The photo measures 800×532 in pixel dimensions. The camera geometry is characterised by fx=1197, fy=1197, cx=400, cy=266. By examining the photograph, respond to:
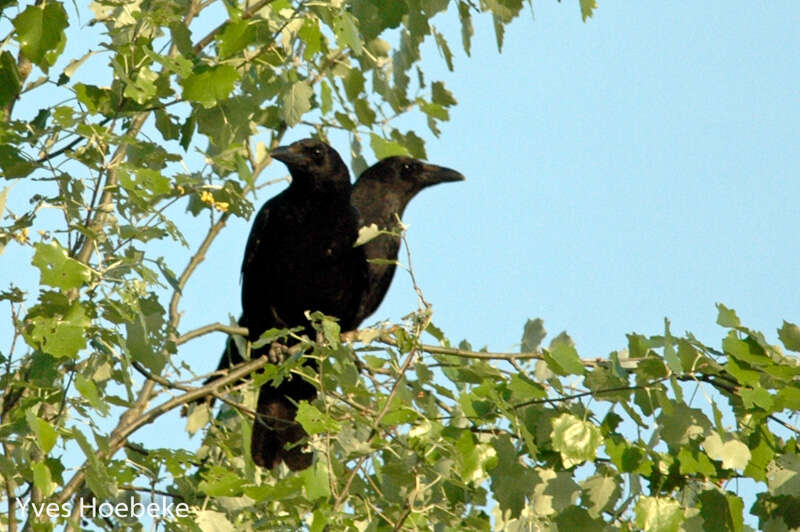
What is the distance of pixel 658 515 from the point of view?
313cm

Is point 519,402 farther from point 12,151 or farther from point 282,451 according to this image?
point 282,451

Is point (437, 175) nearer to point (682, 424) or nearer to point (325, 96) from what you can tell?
point (325, 96)

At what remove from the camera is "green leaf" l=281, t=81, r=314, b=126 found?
13.4ft

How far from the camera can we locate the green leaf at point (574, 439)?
10.4ft

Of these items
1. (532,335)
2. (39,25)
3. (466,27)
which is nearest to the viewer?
(39,25)

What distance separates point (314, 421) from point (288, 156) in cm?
303

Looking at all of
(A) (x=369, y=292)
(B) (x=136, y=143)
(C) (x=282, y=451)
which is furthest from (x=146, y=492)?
(A) (x=369, y=292)

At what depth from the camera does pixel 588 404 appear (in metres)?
3.29

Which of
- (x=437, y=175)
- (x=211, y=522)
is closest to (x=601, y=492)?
(x=211, y=522)

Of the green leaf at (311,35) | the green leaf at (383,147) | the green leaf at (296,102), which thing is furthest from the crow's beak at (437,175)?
the green leaf at (311,35)

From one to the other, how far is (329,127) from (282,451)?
153cm

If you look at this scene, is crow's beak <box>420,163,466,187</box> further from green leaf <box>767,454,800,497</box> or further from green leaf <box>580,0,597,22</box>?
green leaf <box>767,454,800,497</box>

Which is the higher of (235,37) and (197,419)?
(235,37)

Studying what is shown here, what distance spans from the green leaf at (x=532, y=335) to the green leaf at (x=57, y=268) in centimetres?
149
